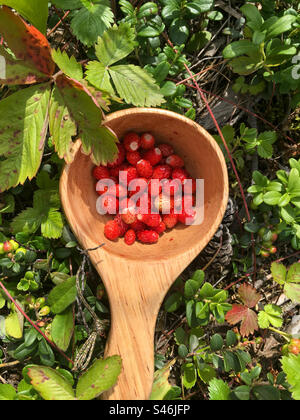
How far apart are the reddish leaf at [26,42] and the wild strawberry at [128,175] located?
20.7 inches

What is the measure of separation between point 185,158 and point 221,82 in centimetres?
47

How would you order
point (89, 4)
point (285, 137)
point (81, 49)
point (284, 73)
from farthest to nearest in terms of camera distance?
point (285, 137), point (81, 49), point (284, 73), point (89, 4)

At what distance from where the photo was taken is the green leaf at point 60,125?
155 cm

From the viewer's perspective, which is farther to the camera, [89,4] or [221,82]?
[221,82]

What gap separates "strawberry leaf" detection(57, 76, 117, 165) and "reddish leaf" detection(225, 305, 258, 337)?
3.17ft

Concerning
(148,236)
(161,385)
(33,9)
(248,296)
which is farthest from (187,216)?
(33,9)

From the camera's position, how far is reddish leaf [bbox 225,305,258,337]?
184cm

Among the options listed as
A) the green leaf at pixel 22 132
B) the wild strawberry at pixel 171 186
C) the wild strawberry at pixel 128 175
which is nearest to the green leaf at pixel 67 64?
the green leaf at pixel 22 132

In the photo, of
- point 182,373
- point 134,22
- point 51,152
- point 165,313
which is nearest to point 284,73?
point 134,22

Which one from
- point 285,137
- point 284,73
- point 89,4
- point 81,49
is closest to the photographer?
point 89,4

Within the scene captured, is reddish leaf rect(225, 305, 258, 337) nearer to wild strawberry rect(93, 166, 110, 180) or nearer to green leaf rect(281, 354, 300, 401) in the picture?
green leaf rect(281, 354, 300, 401)

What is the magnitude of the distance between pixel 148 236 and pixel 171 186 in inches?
10.1

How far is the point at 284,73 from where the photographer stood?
1.75 meters
